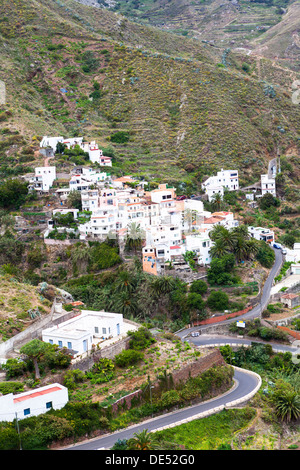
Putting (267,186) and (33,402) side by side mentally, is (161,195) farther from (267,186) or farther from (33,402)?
(33,402)

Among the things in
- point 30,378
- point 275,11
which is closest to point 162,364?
point 30,378

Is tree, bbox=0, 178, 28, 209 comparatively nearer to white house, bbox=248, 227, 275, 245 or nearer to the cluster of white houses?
the cluster of white houses

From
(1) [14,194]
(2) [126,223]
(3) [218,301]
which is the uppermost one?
(1) [14,194]

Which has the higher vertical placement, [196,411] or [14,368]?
[14,368]

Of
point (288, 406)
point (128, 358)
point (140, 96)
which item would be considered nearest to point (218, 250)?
point (128, 358)

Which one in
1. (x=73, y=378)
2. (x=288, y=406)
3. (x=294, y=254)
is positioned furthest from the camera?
(x=294, y=254)

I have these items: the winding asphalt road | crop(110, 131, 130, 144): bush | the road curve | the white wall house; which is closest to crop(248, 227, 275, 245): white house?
the winding asphalt road

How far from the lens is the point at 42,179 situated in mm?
61781

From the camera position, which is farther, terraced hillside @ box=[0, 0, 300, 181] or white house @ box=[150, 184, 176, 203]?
terraced hillside @ box=[0, 0, 300, 181]

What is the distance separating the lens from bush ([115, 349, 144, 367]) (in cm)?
3438

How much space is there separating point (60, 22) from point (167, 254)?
6577cm

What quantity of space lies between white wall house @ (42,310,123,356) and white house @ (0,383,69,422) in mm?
4654

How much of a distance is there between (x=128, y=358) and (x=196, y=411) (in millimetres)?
4819

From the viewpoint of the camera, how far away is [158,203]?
57375 mm
